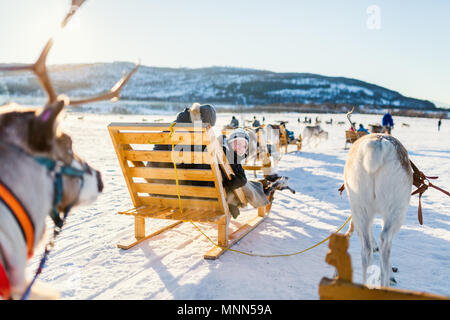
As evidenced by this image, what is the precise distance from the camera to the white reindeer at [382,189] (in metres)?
2.82

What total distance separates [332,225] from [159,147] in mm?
3076

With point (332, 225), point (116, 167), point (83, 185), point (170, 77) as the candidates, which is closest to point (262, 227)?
point (332, 225)

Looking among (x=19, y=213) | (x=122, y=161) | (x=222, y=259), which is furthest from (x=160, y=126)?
(x=19, y=213)

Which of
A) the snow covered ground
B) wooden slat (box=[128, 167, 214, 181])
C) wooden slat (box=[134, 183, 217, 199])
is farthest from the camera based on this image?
wooden slat (box=[134, 183, 217, 199])

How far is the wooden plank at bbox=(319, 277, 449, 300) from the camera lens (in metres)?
1.54

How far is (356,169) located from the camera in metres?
3.01

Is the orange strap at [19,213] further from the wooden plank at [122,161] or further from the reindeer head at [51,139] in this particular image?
the wooden plank at [122,161]

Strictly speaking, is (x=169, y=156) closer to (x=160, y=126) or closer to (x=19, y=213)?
(x=160, y=126)

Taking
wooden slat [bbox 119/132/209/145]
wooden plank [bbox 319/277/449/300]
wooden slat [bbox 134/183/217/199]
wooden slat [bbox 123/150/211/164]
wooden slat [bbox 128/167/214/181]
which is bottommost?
wooden slat [bbox 134/183/217/199]

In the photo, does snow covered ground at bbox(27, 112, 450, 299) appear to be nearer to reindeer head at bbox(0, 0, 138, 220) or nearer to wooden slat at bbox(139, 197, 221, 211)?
wooden slat at bbox(139, 197, 221, 211)

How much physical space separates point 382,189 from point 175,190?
8.00ft

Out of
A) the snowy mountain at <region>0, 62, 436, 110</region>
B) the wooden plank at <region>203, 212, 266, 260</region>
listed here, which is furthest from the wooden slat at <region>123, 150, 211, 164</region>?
the snowy mountain at <region>0, 62, 436, 110</region>

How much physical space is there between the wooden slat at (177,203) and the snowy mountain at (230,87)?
120m

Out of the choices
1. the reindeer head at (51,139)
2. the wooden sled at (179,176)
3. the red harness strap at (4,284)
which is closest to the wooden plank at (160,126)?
the wooden sled at (179,176)
